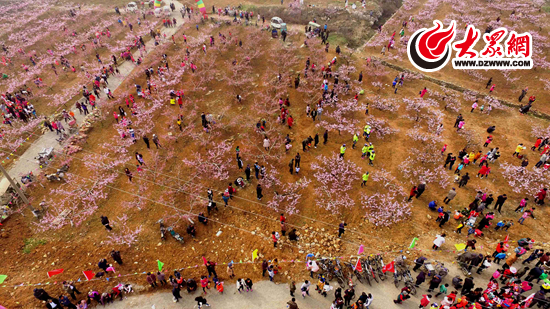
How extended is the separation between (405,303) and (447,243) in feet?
16.1

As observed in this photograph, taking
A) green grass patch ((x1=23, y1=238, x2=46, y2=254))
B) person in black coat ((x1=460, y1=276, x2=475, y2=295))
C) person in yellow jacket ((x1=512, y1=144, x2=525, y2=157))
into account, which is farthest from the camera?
person in yellow jacket ((x1=512, y1=144, x2=525, y2=157))

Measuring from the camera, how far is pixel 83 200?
2062cm

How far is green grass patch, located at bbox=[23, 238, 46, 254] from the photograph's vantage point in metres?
17.9

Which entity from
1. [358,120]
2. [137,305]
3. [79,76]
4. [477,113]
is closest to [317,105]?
[358,120]

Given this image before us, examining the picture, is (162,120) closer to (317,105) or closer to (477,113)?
(317,105)

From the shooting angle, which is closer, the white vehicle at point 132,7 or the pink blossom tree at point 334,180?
the pink blossom tree at point 334,180

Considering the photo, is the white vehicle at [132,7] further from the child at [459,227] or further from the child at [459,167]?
the child at [459,227]

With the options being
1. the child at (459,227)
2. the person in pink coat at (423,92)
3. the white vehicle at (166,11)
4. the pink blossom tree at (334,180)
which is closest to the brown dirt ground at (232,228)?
the child at (459,227)

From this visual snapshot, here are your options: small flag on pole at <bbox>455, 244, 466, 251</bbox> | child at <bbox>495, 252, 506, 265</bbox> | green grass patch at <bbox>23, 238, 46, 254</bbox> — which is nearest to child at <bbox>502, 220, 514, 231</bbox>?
child at <bbox>495, 252, 506, 265</bbox>

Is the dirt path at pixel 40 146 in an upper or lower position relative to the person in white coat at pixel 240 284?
upper

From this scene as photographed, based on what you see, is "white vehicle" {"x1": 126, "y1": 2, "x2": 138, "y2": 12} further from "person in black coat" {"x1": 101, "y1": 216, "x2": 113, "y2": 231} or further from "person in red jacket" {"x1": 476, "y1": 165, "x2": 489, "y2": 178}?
"person in red jacket" {"x1": 476, "y1": 165, "x2": 489, "y2": 178}

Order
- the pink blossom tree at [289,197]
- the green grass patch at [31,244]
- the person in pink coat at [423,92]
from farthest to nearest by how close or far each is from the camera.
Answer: the person in pink coat at [423,92] → the pink blossom tree at [289,197] → the green grass patch at [31,244]

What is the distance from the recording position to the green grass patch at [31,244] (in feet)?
58.8

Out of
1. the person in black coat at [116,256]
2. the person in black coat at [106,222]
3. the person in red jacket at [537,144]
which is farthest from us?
the person in red jacket at [537,144]
